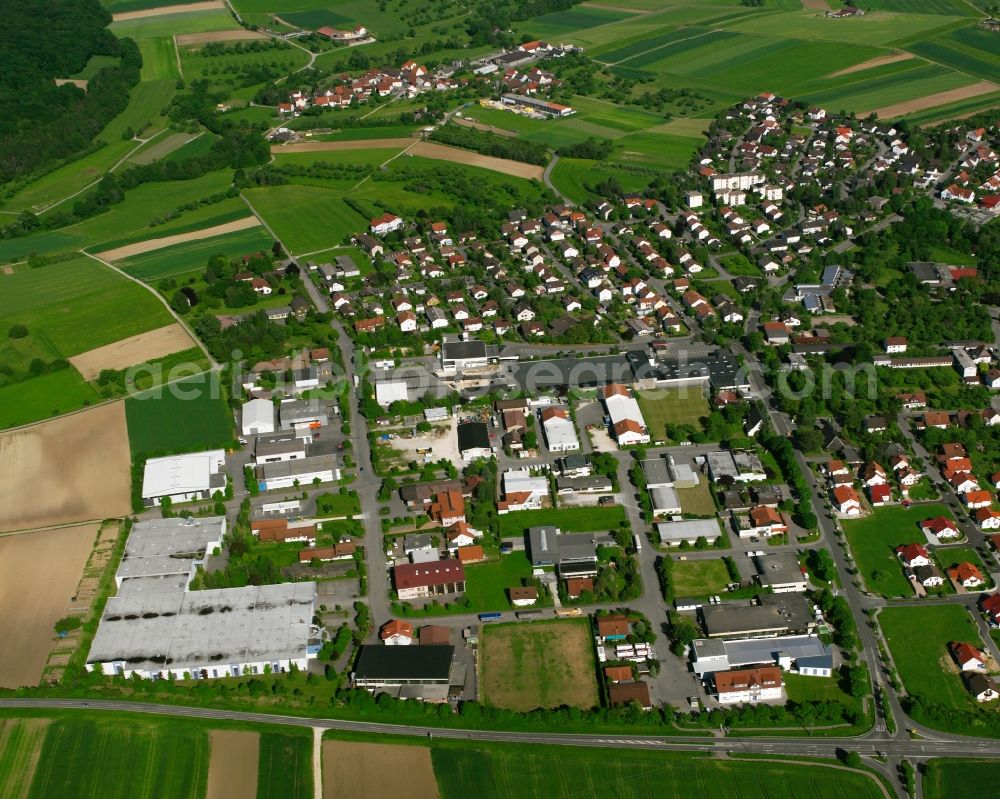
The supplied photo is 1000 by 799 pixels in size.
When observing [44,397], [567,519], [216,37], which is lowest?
[567,519]

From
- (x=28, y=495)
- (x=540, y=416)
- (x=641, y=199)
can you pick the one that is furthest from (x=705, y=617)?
(x=641, y=199)

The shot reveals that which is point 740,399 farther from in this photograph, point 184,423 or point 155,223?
point 155,223

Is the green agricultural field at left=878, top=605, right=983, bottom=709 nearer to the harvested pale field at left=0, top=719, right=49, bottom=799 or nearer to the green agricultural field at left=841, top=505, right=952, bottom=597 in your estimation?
the green agricultural field at left=841, top=505, right=952, bottom=597

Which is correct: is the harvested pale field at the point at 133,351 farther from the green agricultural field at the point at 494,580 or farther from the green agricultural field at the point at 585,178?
the green agricultural field at the point at 585,178

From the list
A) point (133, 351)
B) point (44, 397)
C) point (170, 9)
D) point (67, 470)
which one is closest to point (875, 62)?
point (133, 351)

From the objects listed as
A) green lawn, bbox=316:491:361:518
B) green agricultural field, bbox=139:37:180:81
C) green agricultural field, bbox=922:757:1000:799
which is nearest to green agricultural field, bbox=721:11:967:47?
green agricultural field, bbox=139:37:180:81

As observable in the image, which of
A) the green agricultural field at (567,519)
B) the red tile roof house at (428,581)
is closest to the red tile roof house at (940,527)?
the green agricultural field at (567,519)

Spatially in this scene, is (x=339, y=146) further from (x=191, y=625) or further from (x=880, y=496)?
(x=880, y=496)
